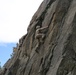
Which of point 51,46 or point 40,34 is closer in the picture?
point 51,46

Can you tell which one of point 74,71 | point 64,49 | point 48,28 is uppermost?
point 48,28

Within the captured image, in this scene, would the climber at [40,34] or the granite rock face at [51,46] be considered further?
the climber at [40,34]

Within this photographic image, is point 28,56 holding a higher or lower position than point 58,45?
higher

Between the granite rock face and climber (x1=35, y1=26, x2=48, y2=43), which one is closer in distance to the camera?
the granite rock face

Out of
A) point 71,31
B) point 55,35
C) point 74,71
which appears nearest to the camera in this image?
Result: point 74,71

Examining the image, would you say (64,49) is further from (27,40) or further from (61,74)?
(27,40)

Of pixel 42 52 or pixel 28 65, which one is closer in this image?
pixel 42 52

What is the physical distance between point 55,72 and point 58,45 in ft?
13.0

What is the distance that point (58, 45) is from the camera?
35688 millimetres

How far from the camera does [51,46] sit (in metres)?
36.8

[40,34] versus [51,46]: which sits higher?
[40,34]

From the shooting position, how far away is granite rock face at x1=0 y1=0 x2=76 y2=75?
33344mm

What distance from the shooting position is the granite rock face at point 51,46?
33344 millimetres

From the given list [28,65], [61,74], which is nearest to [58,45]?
[61,74]
